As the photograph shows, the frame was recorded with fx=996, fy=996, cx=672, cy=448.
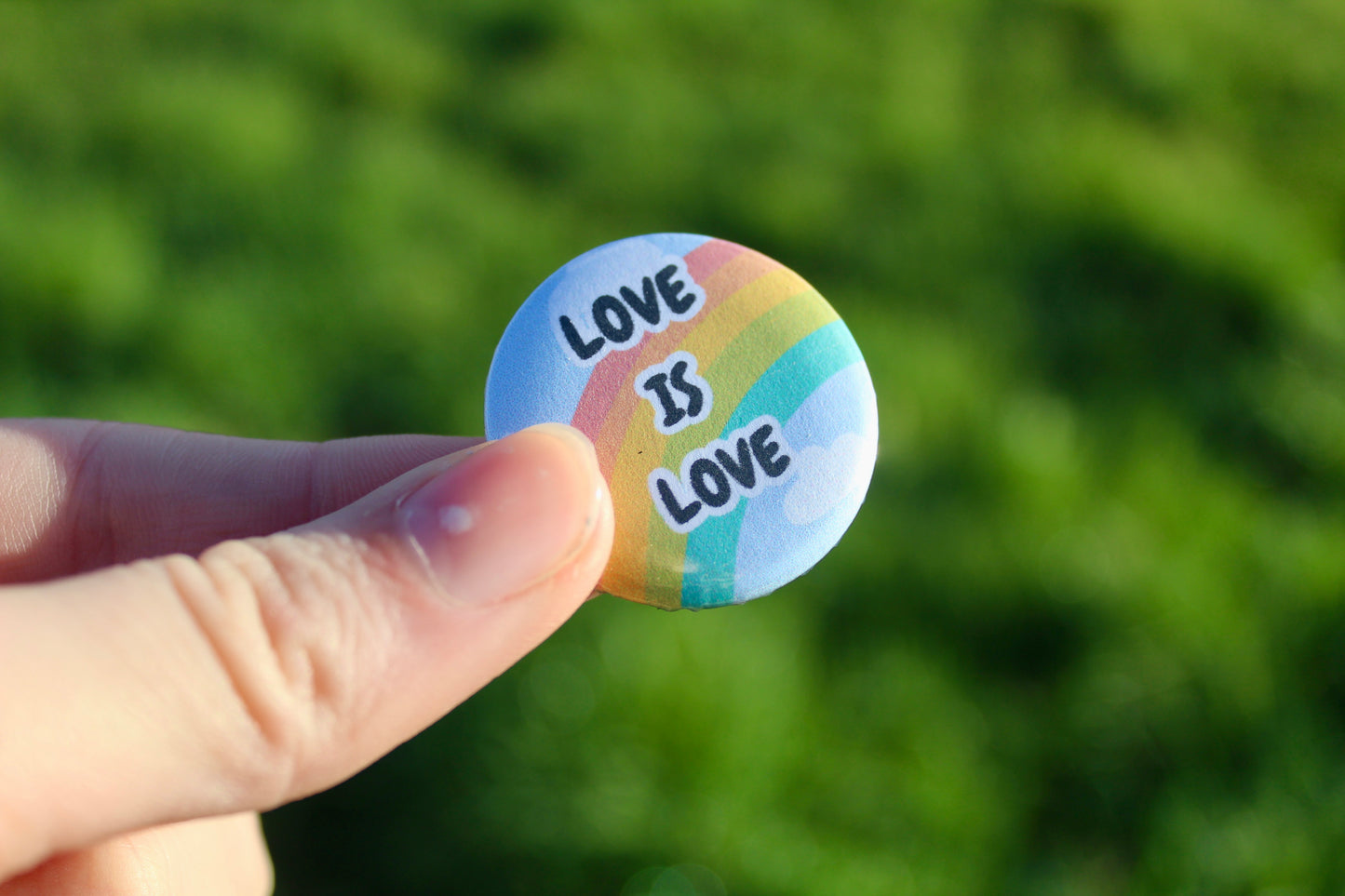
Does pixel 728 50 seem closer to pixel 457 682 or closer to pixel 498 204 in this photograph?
pixel 498 204

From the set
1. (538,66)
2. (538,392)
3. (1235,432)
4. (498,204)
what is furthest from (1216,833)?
(538,66)

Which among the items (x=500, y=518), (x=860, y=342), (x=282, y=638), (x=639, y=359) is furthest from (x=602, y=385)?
(x=860, y=342)

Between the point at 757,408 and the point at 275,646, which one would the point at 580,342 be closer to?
the point at 757,408

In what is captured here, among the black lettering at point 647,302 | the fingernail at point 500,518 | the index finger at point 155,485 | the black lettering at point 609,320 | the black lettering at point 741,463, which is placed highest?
the black lettering at point 647,302

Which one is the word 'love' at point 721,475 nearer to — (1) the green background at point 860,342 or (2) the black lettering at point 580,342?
(2) the black lettering at point 580,342

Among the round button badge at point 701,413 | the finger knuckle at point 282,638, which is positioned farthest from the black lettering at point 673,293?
the finger knuckle at point 282,638
